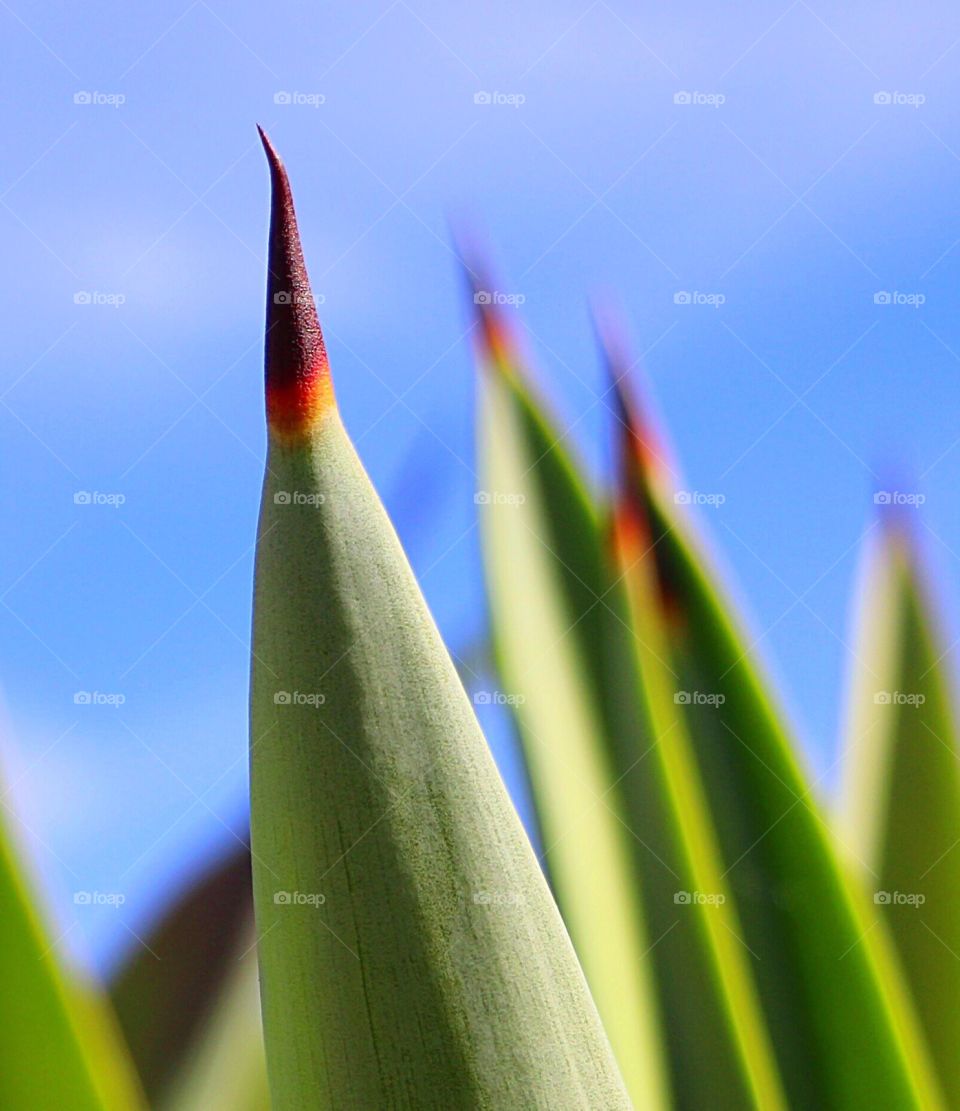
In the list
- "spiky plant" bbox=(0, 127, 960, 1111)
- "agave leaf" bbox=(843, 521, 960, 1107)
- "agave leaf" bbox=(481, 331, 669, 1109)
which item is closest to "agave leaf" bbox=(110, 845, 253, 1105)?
"spiky plant" bbox=(0, 127, 960, 1111)

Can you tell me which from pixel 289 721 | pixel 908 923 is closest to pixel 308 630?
pixel 289 721

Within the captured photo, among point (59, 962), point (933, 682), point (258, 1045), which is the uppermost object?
point (933, 682)

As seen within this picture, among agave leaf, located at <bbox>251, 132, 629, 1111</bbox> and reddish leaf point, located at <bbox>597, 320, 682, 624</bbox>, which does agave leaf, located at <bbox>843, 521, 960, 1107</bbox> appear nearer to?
reddish leaf point, located at <bbox>597, 320, 682, 624</bbox>

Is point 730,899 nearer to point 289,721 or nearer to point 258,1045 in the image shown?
point 258,1045

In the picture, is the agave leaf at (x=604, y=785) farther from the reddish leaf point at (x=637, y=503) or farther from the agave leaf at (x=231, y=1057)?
the agave leaf at (x=231, y=1057)


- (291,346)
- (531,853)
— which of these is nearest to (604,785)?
(531,853)

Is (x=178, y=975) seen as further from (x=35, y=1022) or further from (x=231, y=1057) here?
(x=35, y=1022)
